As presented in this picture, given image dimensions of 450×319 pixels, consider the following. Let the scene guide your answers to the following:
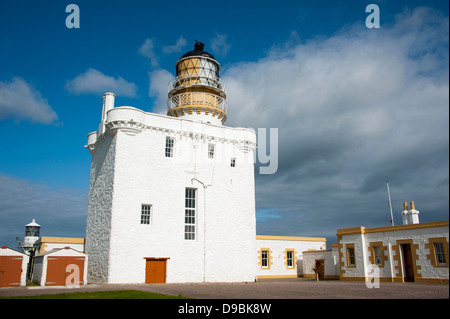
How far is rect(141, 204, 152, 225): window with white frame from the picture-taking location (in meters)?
21.7


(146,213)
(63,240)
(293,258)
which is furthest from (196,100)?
(293,258)

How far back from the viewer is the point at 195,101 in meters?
27.5

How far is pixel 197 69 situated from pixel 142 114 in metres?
8.02

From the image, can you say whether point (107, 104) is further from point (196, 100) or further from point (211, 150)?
point (211, 150)

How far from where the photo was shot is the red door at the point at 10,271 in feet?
63.7

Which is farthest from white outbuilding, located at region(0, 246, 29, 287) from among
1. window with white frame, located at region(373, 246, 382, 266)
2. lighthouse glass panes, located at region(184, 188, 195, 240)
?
window with white frame, located at region(373, 246, 382, 266)

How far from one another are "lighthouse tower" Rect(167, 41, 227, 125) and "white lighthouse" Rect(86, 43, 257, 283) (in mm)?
2851

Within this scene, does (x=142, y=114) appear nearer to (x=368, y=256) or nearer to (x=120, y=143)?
(x=120, y=143)

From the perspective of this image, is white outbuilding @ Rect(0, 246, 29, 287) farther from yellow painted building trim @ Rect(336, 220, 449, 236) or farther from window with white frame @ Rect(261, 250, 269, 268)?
yellow painted building trim @ Rect(336, 220, 449, 236)

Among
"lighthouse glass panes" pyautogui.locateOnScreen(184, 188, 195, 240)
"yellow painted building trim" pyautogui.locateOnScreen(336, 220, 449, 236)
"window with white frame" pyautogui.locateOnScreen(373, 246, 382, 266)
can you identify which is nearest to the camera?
"yellow painted building trim" pyautogui.locateOnScreen(336, 220, 449, 236)

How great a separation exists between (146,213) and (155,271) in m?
3.44

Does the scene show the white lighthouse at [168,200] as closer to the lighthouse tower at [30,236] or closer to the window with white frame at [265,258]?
the window with white frame at [265,258]

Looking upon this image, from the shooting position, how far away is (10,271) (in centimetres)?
1961
